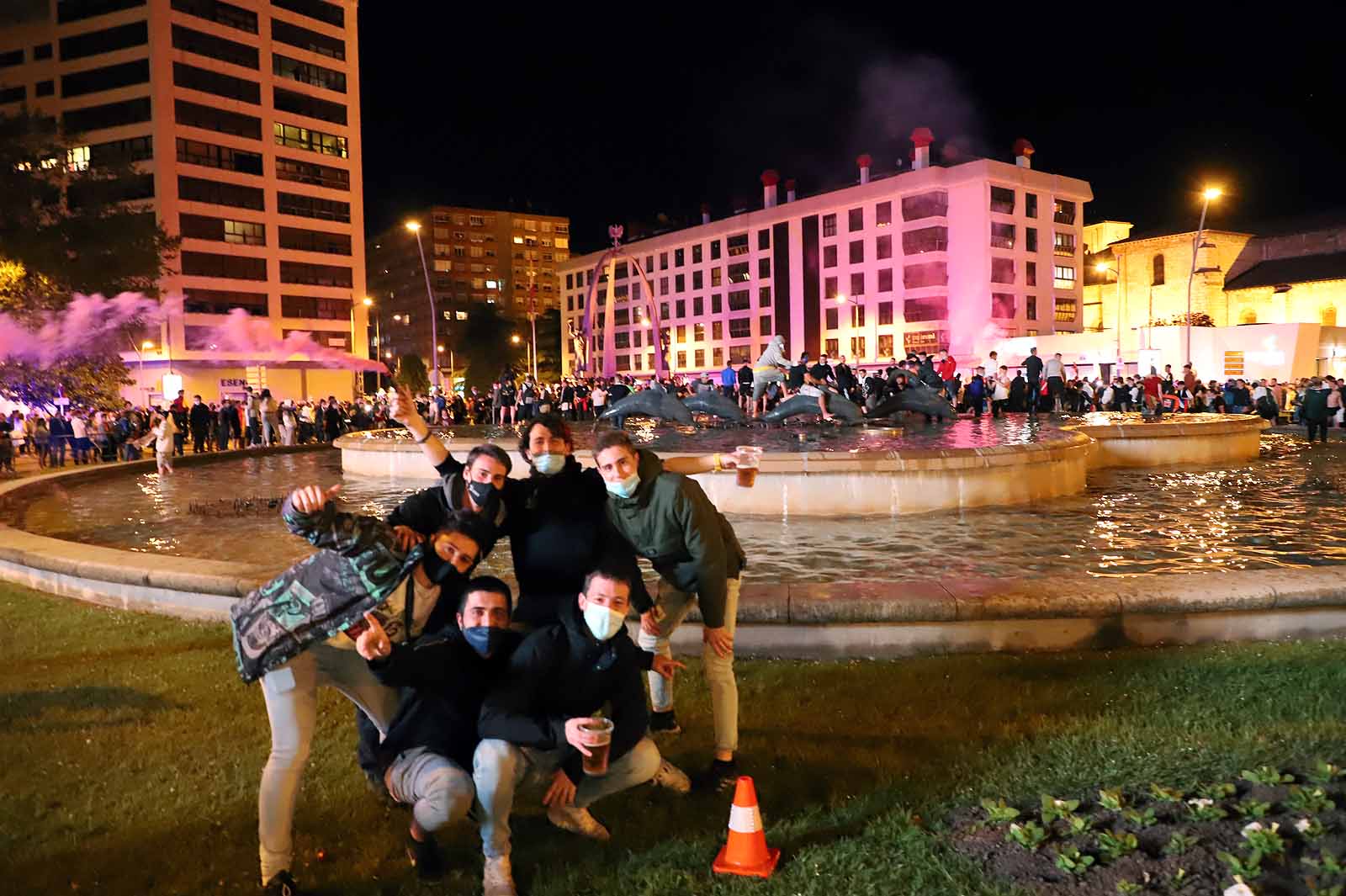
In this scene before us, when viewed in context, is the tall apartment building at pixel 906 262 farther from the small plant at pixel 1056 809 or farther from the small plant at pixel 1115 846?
the small plant at pixel 1115 846

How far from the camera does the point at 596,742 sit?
133 inches

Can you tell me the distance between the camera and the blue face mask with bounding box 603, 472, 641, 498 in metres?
4.13

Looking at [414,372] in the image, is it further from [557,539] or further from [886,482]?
[557,539]

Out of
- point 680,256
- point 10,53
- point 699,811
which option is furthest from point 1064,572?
point 680,256

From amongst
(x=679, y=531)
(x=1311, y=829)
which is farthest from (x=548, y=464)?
(x=1311, y=829)

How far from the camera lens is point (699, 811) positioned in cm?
389

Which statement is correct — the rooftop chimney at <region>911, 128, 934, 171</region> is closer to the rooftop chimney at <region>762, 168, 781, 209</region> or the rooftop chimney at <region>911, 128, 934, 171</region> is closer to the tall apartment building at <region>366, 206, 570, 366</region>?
the rooftop chimney at <region>762, 168, 781, 209</region>

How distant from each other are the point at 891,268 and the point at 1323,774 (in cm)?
6343

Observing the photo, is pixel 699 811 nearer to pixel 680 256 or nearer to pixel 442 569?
pixel 442 569

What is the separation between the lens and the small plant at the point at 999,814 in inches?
138

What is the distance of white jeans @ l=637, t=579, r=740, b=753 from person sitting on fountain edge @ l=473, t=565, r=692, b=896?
18.7 inches

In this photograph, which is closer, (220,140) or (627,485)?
(627,485)

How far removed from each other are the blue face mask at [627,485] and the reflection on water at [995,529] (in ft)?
11.6

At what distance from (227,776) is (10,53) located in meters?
71.2
